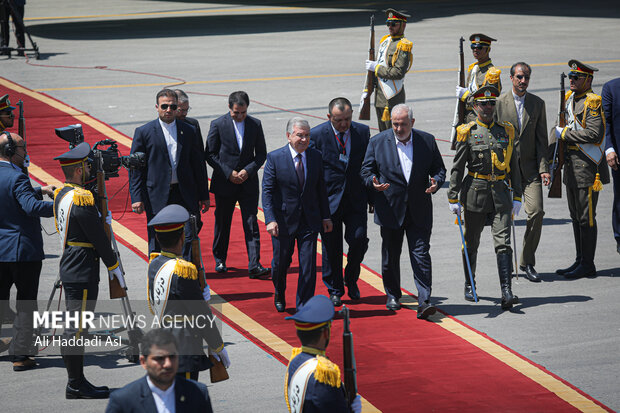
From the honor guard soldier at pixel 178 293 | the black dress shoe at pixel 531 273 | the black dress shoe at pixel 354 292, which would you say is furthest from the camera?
the black dress shoe at pixel 531 273

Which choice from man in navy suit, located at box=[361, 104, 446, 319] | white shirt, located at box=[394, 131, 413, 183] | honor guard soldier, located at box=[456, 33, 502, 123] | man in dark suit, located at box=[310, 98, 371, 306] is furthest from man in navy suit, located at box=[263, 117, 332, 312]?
honor guard soldier, located at box=[456, 33, 502, 123]

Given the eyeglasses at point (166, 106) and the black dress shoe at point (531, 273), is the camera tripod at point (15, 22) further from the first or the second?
the black dress shoe at point (531, 273)

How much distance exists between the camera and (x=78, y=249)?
7730mm

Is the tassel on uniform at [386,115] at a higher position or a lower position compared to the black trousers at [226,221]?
higher

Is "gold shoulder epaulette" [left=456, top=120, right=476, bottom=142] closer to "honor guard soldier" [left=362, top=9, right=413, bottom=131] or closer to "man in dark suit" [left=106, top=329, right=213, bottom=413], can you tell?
"honor guard soldier" [left=362, top=9, right=413, bottom=131]

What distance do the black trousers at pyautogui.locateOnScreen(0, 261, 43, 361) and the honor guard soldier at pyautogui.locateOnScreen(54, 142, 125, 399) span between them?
69cm

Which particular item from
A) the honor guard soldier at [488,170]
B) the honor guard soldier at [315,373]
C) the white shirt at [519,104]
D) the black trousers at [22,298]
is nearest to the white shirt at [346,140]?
the honor guard soldier at [488,170]

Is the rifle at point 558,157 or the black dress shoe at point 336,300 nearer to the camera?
the black dress shoe at point 336,300

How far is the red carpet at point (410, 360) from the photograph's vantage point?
7551mm

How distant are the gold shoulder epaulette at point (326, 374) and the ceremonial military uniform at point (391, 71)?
924 cm

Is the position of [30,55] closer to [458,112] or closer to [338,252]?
[458,112]

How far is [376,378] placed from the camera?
316 inches

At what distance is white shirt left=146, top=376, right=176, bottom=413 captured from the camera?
5000 mm

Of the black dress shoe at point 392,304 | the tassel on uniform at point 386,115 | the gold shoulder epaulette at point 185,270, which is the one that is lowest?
the black dress shoe at point 392,304
